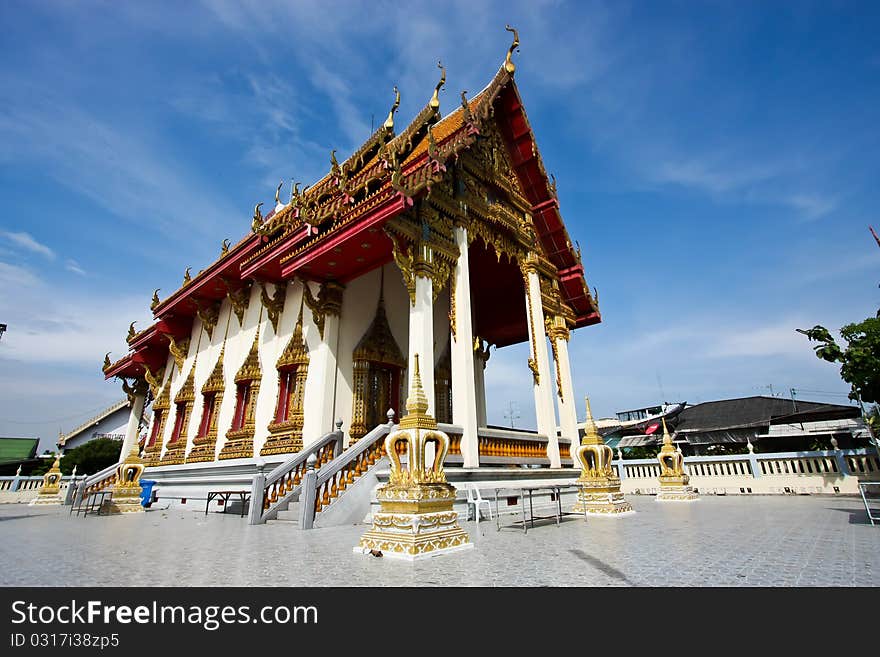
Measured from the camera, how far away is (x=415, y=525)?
3.37 metres

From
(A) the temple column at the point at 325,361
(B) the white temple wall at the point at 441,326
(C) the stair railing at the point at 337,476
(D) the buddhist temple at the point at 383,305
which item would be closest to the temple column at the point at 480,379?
(D) the buddhist temple at the point at 383,305

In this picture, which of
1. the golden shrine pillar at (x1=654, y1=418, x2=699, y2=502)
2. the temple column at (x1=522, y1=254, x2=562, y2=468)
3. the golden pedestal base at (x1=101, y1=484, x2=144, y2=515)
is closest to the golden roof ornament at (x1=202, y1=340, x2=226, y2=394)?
the golden pedestal base at (x1=101, y1=484, x2=144, y2=515)

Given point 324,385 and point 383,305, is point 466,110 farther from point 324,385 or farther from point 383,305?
point 324,385

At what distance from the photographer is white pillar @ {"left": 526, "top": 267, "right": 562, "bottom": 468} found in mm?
8531

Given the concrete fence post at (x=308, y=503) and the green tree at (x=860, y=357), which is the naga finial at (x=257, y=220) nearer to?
the concrete fence post at (x=308, y=503)

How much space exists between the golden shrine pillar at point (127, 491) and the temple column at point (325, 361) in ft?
10.7

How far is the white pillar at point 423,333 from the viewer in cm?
679

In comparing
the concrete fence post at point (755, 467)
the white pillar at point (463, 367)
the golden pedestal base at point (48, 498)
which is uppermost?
the white pillar at point (463, 367)

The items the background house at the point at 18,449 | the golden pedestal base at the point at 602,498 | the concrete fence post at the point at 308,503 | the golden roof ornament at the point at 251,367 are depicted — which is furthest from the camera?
the background house at the point at 18,449

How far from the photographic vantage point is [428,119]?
8484 millimetres

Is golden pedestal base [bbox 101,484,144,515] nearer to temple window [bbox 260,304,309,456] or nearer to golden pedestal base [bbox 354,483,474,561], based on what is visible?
temple window [bbox 260,304,309,456]

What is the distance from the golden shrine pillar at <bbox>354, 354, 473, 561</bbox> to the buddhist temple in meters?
2.40
